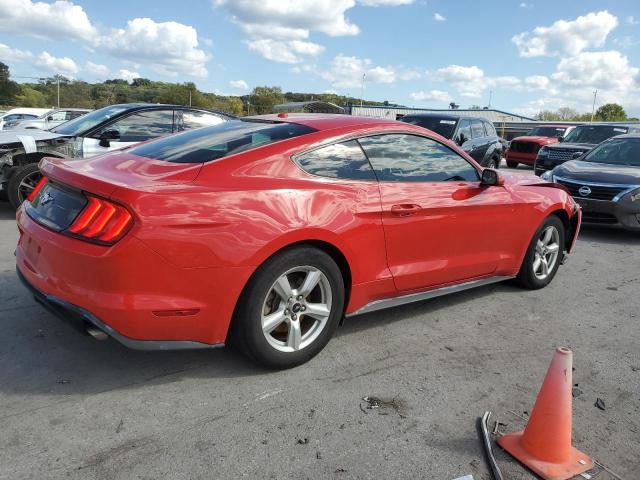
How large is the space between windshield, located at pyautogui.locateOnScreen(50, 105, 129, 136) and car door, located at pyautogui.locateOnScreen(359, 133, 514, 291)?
5.35 metres

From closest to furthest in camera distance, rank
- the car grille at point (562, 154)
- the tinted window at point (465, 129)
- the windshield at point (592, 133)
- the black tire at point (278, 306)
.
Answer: the black tire at point (278, 306)
the tinted window at point (465, 129)
the car grille at point (562, 154)
the windshield at point (592, 133)

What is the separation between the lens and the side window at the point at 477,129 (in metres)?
12.8

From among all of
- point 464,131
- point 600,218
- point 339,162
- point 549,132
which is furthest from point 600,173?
point 549,132

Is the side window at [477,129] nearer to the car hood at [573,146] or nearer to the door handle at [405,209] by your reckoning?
the car hood at [573,146]

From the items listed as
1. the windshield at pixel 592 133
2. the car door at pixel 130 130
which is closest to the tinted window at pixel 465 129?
the windshield at pixel 592 133

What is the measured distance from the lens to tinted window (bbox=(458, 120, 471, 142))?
39.7 ft

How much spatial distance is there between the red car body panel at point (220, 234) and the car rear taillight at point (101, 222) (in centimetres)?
4

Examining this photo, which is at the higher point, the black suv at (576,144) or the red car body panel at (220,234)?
the black suv at (576,144)

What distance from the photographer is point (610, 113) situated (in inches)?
3696

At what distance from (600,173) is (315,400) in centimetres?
689

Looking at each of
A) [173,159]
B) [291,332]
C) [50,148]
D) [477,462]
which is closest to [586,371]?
[477,462]

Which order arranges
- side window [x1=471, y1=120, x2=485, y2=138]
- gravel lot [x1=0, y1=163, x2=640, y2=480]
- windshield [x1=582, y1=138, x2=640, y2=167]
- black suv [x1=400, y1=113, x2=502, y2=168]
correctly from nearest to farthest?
gravel lot [x1=0, y1=163, x2=640, y2=480] → windshield [x1=582, y1=138, x2=640, y2=167] → black suv [x1=400, y1=113, x2=502, y2=168] → side window [x1=471, y1=120, x2=485, y2=138]

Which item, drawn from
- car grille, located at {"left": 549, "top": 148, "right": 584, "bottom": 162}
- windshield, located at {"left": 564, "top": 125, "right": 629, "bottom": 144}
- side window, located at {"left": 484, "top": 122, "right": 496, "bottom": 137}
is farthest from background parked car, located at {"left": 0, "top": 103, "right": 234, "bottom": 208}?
windshield, located at {"left": 564, "top": 125, "right": 629, "bottom": 144}

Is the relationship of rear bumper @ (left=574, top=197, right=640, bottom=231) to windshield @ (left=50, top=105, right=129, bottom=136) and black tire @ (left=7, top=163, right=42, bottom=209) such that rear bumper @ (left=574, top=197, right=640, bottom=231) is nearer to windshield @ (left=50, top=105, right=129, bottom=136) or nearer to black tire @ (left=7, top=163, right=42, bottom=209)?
windshield @ (left=50, top=105, right=129, bottom=136)
